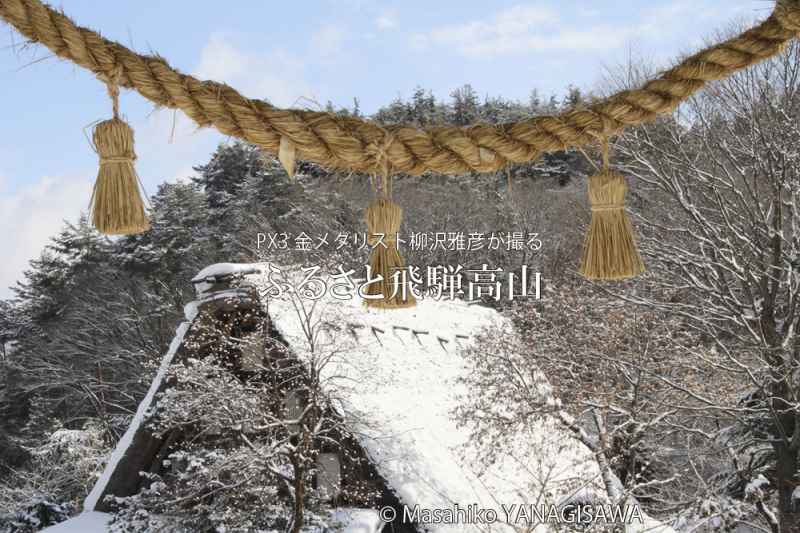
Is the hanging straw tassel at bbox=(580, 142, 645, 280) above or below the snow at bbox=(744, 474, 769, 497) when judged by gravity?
above

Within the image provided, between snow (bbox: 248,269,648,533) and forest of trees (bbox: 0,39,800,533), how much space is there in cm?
32

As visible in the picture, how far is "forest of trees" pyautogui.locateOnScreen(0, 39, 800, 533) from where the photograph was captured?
7484 millimetres

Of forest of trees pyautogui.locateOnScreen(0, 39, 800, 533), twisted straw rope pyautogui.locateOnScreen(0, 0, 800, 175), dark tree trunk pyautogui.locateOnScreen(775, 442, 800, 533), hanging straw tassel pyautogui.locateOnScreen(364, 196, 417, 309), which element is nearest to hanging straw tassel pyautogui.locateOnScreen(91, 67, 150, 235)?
twisted straw rope pyautogui.locateOnScreen(0, 0, 800, 175)

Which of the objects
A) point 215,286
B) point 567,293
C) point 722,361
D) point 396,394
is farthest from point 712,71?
point 567,293

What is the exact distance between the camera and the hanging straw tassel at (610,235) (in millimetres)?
1231

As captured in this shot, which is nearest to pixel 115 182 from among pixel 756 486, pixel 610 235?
pixel 610 235

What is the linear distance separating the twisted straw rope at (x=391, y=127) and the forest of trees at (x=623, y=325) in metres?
2.54

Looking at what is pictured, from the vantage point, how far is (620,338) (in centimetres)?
919

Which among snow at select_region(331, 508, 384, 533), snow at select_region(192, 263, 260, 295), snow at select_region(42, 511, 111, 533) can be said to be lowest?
snow at select_region(42, 511, 111, 533)

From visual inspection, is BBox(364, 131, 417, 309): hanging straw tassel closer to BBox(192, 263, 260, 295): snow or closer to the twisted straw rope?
the twisted straw rope

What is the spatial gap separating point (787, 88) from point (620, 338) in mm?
3691

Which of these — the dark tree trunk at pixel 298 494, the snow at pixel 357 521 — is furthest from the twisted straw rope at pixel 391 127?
the snow at pixel 357 521

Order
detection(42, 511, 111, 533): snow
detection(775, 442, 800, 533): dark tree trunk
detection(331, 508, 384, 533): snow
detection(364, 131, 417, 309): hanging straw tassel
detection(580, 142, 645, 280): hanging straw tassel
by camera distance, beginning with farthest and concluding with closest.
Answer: detection(42, 511, 111, 533): snow → detection(775, 442, 800, 533): dark tree trunk → detection(331, 508, 384, 533): snow → detection(580, 142, 645, 280): hanging straw tassel → detection(364, 131, 417, 309): hanging straw tassel

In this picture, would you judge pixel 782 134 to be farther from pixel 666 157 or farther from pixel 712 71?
pixel 712 71
